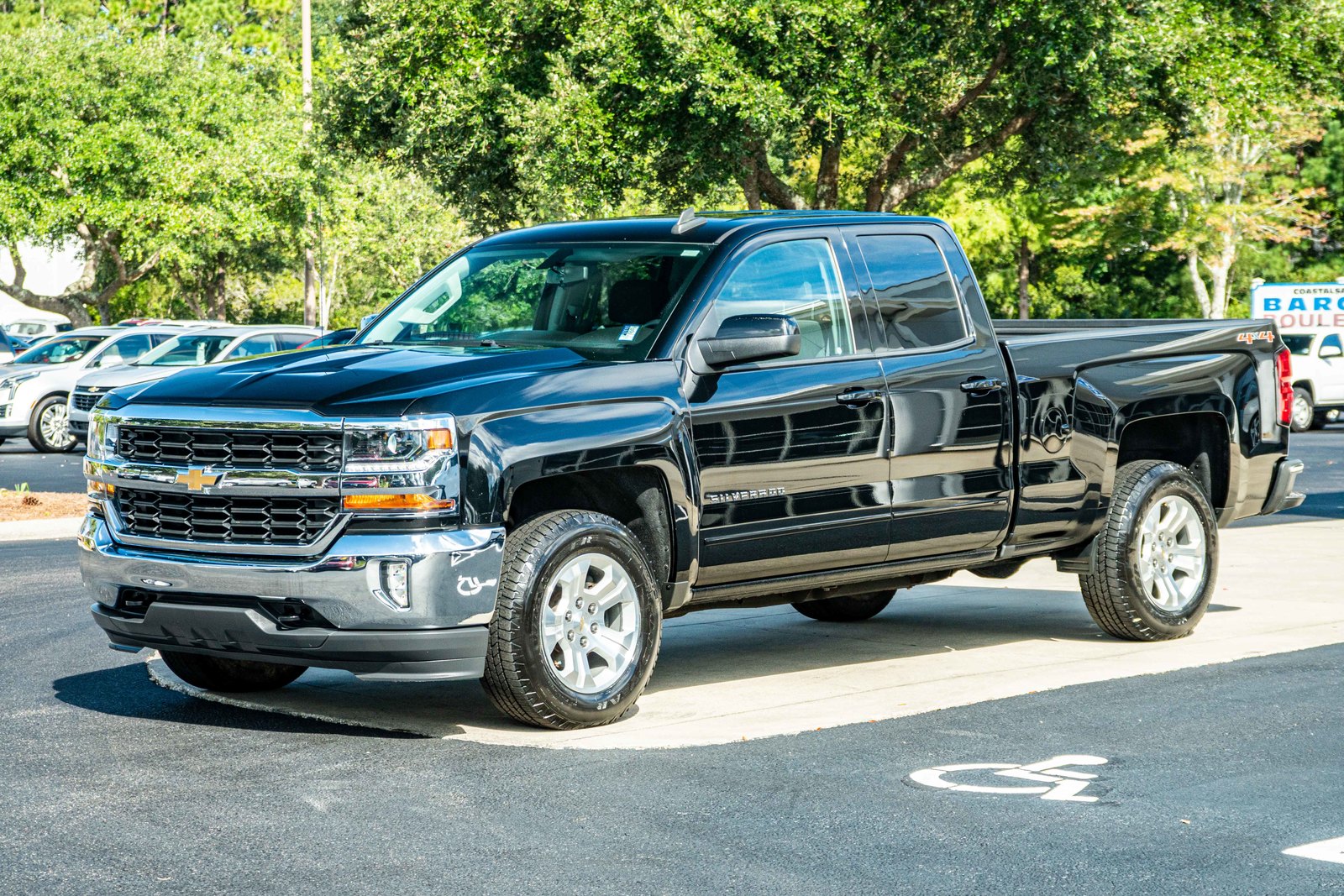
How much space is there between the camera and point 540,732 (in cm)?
675

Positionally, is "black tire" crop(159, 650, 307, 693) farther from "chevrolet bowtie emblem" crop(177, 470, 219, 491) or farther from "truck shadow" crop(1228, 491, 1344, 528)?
"truck shadow" crop(1228, 491, 1344, 528)

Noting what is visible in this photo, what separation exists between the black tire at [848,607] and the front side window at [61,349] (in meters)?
18.0

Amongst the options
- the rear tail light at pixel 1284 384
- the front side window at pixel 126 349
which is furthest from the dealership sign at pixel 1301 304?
the rear tail light at pixel 1284 384

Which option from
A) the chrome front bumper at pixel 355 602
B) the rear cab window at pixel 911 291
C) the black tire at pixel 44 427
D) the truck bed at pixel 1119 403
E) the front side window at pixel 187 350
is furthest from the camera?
the black tire at pixel 44 427

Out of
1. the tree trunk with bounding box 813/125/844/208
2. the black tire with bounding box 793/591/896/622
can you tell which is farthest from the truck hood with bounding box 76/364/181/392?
the black tire with bounding box 793/591/896/622

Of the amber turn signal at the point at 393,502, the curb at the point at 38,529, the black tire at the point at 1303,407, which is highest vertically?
the amber turn signal at the point at 393,502

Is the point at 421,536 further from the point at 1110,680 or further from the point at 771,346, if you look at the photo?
the point at 1110,680

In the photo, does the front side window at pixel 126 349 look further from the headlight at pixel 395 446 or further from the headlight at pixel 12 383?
the headlight at pixel 395 446

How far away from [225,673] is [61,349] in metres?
19.5

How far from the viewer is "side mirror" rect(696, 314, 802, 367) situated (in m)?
6.97

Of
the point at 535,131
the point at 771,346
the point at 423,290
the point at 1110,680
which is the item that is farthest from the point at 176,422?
the point at 535,131

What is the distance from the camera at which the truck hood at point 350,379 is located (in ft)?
20.6

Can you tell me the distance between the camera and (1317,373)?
3019cm

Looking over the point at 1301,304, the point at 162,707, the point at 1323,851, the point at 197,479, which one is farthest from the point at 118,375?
the point at 1301,304
